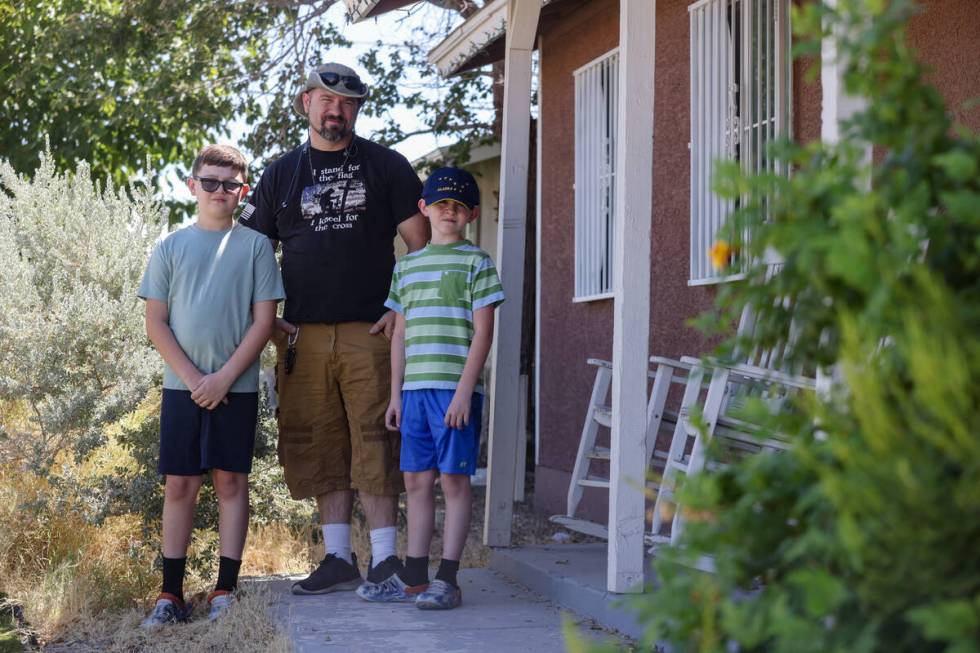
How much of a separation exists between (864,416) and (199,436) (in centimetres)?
348

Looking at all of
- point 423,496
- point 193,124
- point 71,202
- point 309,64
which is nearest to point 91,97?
point 193,124

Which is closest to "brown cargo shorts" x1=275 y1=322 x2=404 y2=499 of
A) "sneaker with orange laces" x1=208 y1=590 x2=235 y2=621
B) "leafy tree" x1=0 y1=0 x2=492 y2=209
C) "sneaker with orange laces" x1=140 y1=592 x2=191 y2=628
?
"sneaker with orange laces" x1=208 y1=590 x2=235 y2=621

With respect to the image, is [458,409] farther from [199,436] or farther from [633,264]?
[199,436]

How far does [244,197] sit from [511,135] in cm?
128

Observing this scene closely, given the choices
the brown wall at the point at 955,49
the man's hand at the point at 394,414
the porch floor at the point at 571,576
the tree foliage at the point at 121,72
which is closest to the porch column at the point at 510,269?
the porch floor at the point at 571,576

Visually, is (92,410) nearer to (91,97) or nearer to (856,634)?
(856,634)

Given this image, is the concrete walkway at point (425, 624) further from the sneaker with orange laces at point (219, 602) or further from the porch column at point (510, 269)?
the porch column at point (510, 269)

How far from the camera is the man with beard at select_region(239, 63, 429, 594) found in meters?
4.68

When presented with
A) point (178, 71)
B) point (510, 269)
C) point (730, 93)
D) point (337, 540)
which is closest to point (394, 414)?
point (337, 540)

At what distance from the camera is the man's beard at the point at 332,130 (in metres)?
4.68

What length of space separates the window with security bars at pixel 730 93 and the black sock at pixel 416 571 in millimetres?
1824

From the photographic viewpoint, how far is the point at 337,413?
4.80m

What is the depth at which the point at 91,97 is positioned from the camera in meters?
11.0

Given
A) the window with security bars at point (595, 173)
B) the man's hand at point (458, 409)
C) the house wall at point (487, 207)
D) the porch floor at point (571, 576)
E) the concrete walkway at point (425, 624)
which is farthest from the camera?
the house wall at point (487, 207)
